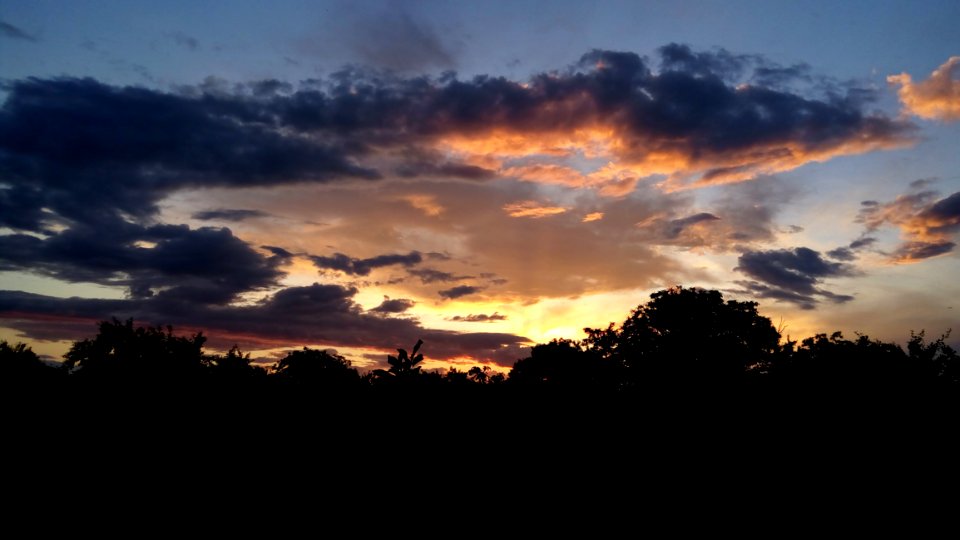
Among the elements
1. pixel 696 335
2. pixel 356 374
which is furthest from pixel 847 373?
pixel 696 335

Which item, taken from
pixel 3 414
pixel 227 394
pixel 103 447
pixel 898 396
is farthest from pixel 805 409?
pixel 3 414

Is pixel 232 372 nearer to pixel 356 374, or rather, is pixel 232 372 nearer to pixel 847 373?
pixel 356 374

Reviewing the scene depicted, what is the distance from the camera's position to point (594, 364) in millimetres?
53000

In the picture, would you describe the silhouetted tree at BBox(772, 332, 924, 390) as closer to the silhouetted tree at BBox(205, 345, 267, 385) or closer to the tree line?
the tree line

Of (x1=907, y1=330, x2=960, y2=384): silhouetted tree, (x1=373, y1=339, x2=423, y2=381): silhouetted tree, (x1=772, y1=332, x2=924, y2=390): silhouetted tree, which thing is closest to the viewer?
(x1=373, y1=339, x2=423, y2=381): silhouetted tree

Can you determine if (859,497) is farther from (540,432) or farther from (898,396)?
(540,432)

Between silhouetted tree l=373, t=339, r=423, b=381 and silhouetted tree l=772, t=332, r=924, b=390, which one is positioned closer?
silhouetted tree l=373, t=339, r=423, b=381

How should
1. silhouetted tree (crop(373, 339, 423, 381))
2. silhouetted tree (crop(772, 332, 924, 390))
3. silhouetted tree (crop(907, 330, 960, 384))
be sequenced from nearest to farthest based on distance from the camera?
silhouetted tree (crop(373, 339, 423, 381)) → silhouetted tree (crop(772, 332, 924, 390)) → silhouetted tree (crop(907, 330, 960, 384))

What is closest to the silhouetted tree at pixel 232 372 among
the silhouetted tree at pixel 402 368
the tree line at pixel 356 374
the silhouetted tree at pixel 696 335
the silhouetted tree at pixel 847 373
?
the tree line at pixel 356 374

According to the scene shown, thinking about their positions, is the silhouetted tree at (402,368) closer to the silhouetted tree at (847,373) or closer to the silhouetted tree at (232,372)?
the silhouetted tree at (232,372)

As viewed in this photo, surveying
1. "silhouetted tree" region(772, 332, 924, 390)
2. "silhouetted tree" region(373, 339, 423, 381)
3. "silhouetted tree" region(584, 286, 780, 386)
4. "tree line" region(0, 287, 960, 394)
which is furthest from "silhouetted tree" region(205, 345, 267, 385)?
"silhouetted tree" region(584, 286, 780, 386)

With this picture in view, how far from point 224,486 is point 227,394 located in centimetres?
181

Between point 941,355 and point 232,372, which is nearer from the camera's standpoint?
point 232,372

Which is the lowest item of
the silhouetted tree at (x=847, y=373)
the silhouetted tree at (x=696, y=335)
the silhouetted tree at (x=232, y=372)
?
the silhouetted tree at (x=232, y=372)
